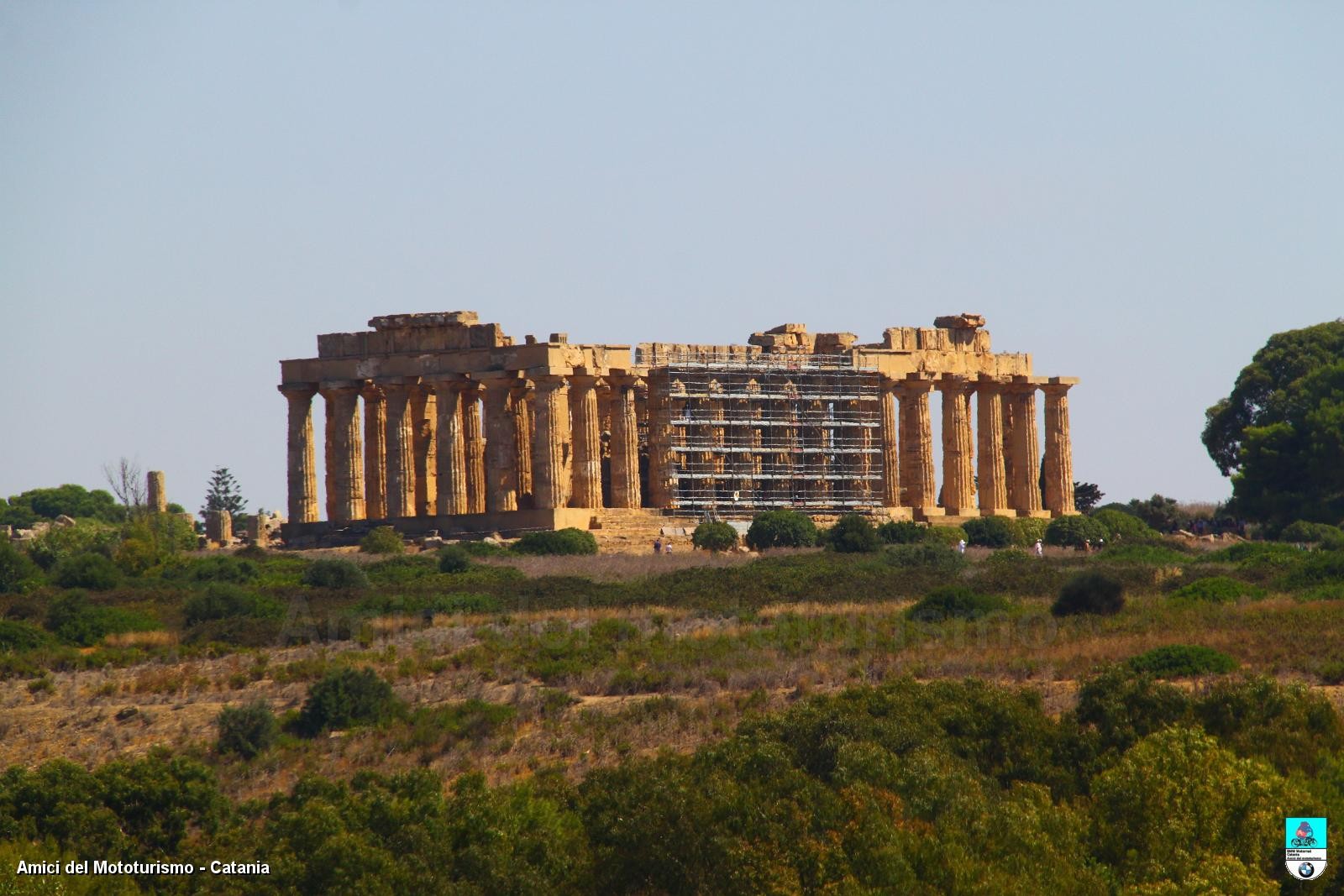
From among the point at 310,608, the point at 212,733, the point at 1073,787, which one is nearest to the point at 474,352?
the point at 310,608

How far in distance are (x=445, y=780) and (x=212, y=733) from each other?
4.84 m

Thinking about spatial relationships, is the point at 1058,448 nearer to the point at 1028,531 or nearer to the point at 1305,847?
the point at 1028,531

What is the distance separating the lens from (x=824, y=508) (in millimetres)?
62062

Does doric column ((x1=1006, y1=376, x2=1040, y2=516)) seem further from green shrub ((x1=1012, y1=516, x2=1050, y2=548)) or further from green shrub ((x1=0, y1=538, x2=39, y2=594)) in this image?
green shrub ((x1=0, y1=538, x2=39, y2=594))

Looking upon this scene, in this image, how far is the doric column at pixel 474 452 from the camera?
60.4m

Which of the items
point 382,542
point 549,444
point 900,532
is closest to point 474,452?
point 549,444

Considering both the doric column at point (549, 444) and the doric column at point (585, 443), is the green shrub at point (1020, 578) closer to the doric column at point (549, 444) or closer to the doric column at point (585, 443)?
the doric column at point (549, 444)

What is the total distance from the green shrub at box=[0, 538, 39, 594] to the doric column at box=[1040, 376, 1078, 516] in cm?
3104

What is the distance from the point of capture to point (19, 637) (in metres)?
36.6

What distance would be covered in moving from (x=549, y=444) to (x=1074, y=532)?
44.8ft

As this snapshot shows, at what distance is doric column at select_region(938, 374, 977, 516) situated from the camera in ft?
214

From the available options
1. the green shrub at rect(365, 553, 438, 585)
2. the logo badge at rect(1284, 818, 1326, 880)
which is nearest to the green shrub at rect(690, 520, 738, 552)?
the green shrub at rect(365, 553, 438, 585)

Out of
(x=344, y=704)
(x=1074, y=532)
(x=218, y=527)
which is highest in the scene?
(x=218, y=527)

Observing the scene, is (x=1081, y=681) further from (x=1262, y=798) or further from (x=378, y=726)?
(x=378, y=726)
